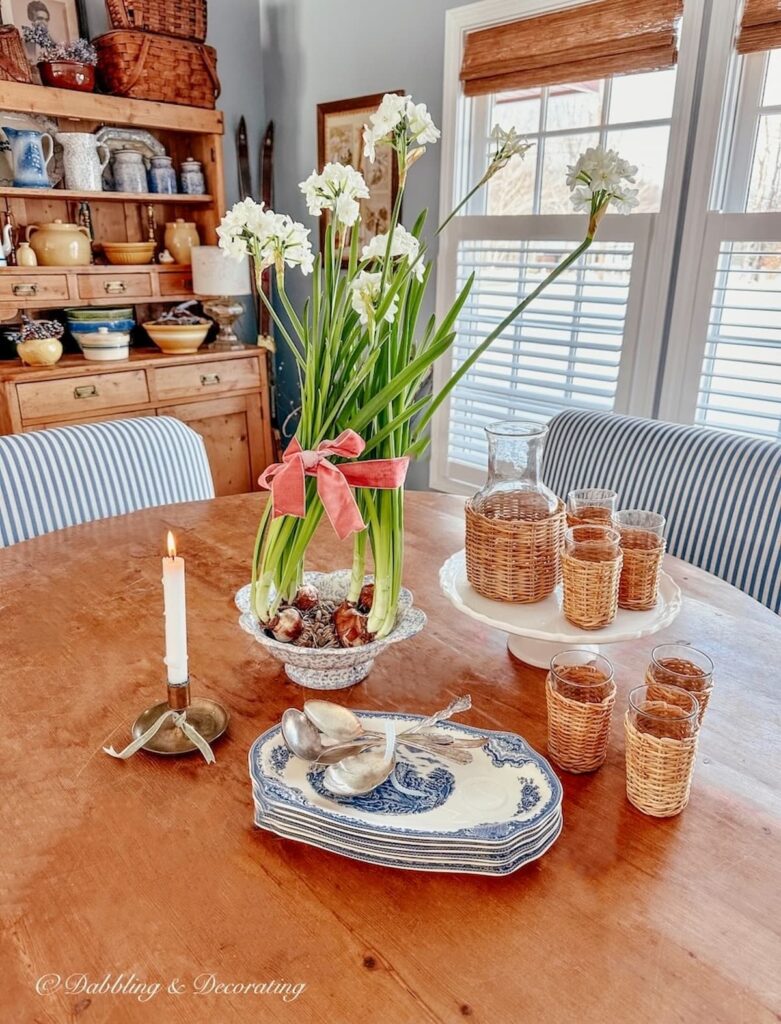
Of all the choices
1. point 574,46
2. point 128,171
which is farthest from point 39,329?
point 574,46

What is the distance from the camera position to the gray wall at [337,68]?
2.89 m

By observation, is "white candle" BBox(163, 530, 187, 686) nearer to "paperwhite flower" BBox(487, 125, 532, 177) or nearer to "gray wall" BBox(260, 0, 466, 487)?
"paperwhite flower" BBox(487, 125, 532, 177)

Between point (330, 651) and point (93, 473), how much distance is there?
1021 millimetres

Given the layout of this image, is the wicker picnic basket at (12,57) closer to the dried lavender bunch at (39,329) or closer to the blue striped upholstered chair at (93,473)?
→ the dried lavender bunch at (39,329)

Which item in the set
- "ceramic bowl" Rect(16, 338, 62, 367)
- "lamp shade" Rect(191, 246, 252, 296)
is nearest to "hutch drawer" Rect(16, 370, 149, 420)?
"ceramic bowl" Rect(16, 338, 62, 367)

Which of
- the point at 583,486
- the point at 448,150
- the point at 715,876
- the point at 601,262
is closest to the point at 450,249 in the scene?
the point at 448,150

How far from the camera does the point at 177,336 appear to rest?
10.5ft

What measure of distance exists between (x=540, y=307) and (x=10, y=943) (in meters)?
2.51

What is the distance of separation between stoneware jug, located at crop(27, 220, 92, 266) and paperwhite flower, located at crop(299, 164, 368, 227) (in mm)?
2492

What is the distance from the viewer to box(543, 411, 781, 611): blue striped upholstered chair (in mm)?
1540

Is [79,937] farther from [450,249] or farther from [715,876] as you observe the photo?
[450,249]

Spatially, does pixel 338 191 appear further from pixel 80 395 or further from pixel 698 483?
pixel 80 395

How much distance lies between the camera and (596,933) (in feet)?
2.07
